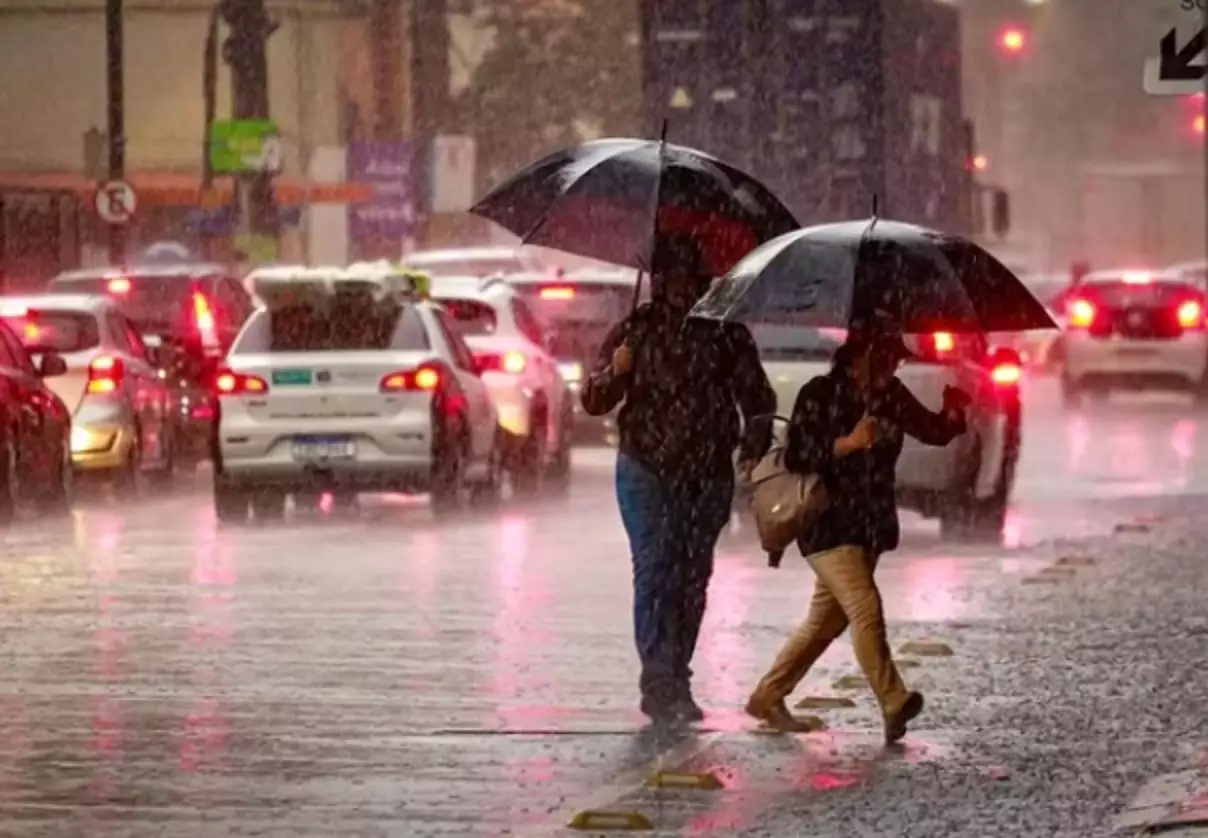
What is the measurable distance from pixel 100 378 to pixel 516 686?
12.8m

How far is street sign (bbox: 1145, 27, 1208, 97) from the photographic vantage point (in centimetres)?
1493

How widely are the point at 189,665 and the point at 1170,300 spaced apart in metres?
28.2

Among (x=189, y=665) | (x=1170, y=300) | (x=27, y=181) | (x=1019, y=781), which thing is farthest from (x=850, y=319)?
(x=27, y=181)

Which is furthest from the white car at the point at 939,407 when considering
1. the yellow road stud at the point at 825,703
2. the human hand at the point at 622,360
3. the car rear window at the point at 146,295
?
the car rear window at the point at 146,295

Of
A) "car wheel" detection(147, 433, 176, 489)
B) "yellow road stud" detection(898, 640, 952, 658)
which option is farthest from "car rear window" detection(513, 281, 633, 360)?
"yellow road stud" detection(898, 640, 952, 658)

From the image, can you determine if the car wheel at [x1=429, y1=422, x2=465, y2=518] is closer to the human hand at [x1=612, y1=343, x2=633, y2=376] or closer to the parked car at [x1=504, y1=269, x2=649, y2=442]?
the parked car at [x1=504, y1=269, x2=649, y2=442]

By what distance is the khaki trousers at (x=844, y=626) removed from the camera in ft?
40.0

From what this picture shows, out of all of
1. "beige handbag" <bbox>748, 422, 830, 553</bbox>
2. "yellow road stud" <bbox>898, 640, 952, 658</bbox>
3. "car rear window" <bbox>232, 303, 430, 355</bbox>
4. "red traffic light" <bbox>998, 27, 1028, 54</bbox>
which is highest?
"red traffic light" <bbox>998, 27, 1028, 54</bbox>

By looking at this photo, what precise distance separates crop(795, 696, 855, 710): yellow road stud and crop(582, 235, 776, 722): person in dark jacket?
0.53 m

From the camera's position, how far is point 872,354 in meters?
12.2

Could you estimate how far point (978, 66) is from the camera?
309ft

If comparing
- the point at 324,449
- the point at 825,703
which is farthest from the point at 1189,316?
the point at 825,703

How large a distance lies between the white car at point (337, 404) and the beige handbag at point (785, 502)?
11.4 metres

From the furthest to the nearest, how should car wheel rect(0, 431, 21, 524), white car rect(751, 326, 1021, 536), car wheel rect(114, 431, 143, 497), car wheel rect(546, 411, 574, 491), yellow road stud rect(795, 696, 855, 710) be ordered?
car wheel rect(546, 411, 574, 491) < car wheel rect(114, 431, 143, 497) < car wheel rect(0, 431, 21, 524) < white car rect(751, 326, 1021, 536) < yellow road stud rect(795, 696, 855, 710)
